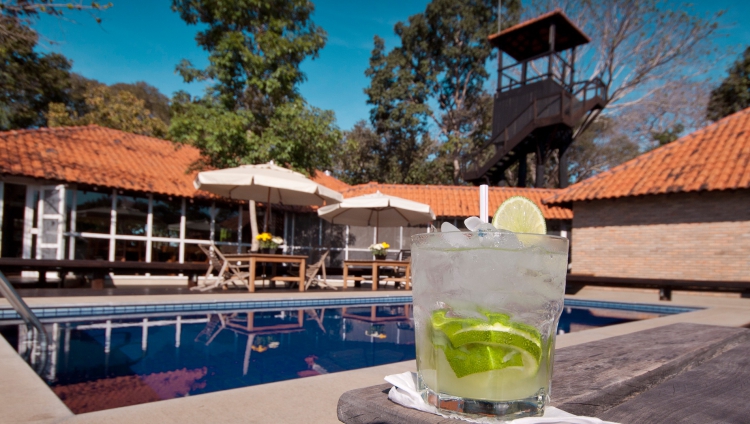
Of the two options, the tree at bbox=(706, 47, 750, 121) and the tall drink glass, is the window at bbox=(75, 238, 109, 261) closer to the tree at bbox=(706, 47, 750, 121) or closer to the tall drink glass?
the tall drink glass

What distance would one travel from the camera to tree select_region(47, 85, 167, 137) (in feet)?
57.9

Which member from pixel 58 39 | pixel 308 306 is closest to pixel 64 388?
pixel 308 306

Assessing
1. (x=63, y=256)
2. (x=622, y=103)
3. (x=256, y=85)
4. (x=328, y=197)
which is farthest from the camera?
(x=622, y=103)

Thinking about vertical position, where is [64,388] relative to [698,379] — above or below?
below

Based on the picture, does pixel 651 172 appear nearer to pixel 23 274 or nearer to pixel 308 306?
pixel 308 306

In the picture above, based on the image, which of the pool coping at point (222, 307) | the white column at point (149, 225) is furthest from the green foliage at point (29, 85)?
the pool coping at point (222, 307)

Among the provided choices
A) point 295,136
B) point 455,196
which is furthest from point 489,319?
point 455,196

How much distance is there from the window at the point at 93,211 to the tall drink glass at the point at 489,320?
1168 cm

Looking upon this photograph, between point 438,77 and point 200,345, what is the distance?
20.7 metres

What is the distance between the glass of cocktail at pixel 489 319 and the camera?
0.68 m

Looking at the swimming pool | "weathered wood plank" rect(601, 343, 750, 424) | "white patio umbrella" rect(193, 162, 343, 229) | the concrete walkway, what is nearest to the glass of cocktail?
"weathered wood plank" rect(601, 343, 750, 424)

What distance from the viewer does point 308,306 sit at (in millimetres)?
6625

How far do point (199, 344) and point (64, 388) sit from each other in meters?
1.38

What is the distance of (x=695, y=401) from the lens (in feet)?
2.72
